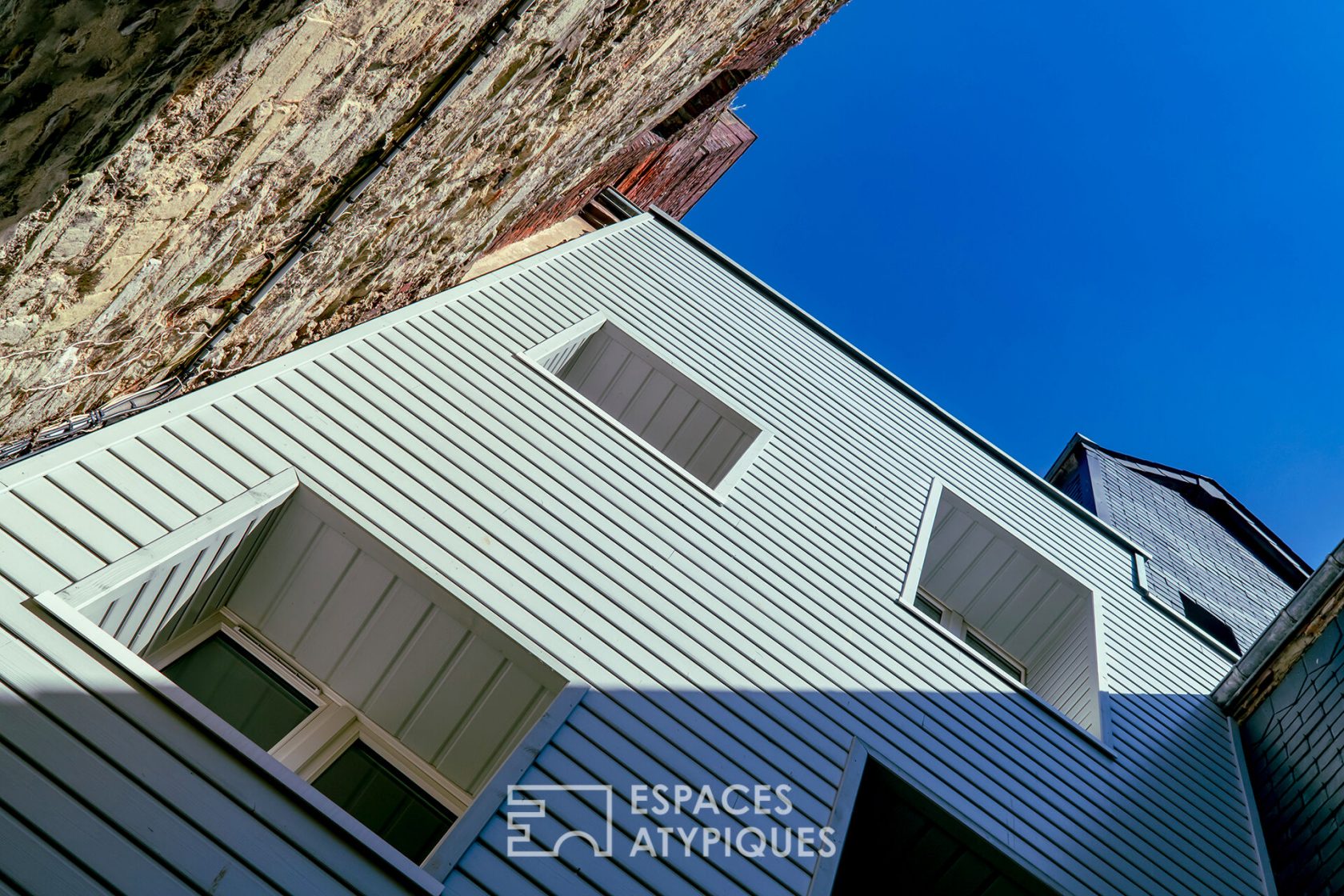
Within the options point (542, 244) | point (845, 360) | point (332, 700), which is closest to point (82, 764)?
point (332, 700)

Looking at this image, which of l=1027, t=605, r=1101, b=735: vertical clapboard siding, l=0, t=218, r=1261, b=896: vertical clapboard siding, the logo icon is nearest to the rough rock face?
l=0, t=218, r=1261, b=896: vertical clapboard siding

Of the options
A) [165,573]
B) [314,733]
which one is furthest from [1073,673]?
[165,573]

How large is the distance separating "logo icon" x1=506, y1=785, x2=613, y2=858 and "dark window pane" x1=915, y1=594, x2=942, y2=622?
4.89 metres

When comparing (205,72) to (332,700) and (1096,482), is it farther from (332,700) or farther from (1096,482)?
(1096,482)

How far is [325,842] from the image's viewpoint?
2.88m

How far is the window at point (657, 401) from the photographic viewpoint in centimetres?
706

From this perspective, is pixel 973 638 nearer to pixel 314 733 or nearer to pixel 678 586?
pixel 678 586

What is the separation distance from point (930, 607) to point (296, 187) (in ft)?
20.7

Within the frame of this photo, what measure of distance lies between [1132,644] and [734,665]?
15.2 ft

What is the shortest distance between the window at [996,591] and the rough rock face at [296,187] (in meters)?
4.73

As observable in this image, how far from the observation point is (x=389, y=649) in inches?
162

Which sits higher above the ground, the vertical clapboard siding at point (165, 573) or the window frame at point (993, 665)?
the window frame at point (993, 665)

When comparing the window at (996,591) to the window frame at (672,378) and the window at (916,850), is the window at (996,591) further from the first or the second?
the window at (916,850)
